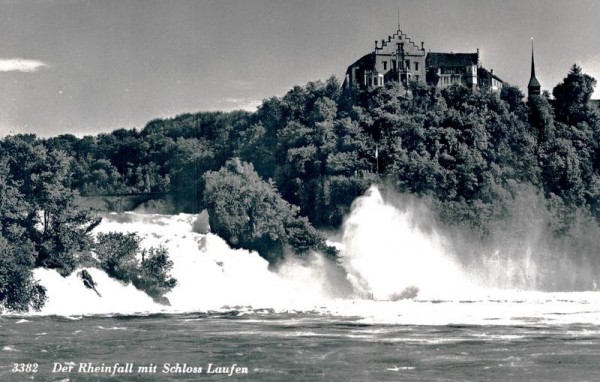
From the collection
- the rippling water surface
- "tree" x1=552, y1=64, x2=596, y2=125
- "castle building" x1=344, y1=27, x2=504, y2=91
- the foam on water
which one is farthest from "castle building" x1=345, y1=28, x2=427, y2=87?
the rippling water surface

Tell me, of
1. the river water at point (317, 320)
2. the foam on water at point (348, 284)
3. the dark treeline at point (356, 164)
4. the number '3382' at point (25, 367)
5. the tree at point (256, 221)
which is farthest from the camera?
the tree at point (256, 221)

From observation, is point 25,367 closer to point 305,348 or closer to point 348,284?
point 305,348

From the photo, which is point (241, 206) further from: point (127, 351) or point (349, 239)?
point (127, 351)

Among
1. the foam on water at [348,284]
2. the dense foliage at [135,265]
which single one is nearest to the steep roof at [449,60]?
the foam on water at [348,284]

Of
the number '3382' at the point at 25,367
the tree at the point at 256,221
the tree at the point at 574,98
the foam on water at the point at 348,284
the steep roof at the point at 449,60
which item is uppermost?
the steep roof at the point at 449,60

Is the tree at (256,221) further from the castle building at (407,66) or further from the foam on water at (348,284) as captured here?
the castle building at (407,66)

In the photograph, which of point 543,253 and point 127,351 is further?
point 543,253

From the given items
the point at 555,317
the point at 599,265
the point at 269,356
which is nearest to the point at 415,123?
the point at 599,265
